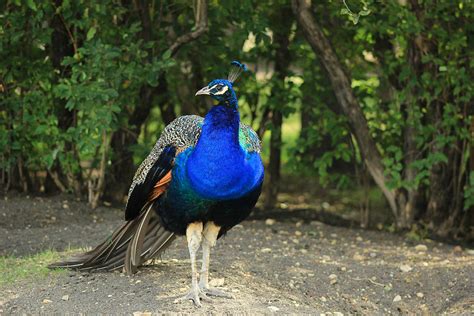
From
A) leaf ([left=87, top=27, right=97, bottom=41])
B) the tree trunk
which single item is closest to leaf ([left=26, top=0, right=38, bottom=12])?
leaf ([left=87, top=27, right=97, bottom=41])

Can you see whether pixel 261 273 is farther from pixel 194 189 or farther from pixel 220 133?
pixel 220 133

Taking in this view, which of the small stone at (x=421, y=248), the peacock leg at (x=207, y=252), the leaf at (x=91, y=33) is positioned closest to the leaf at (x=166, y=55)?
the leaf at (x=91, y=33)

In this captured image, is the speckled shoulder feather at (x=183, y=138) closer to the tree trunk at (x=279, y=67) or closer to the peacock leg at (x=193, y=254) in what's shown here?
the peacock leg at (x=193, y=254)

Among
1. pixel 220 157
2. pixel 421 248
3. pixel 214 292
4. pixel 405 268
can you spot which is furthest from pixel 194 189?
pixel 421 248

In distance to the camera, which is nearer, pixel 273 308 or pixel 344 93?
pixel 273 308

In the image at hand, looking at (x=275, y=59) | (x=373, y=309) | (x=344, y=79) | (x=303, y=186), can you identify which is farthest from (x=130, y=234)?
(x=303, y=186)

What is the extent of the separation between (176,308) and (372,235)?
3210mm

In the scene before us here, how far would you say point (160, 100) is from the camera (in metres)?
8.29

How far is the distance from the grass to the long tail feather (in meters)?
0.09

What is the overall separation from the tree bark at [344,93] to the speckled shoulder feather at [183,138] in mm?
2362

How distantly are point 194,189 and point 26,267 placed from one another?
5.03 ft

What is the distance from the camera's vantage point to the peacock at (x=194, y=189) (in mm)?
4797

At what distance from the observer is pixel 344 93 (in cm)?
759

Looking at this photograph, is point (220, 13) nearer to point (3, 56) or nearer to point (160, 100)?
point (160, 100)
